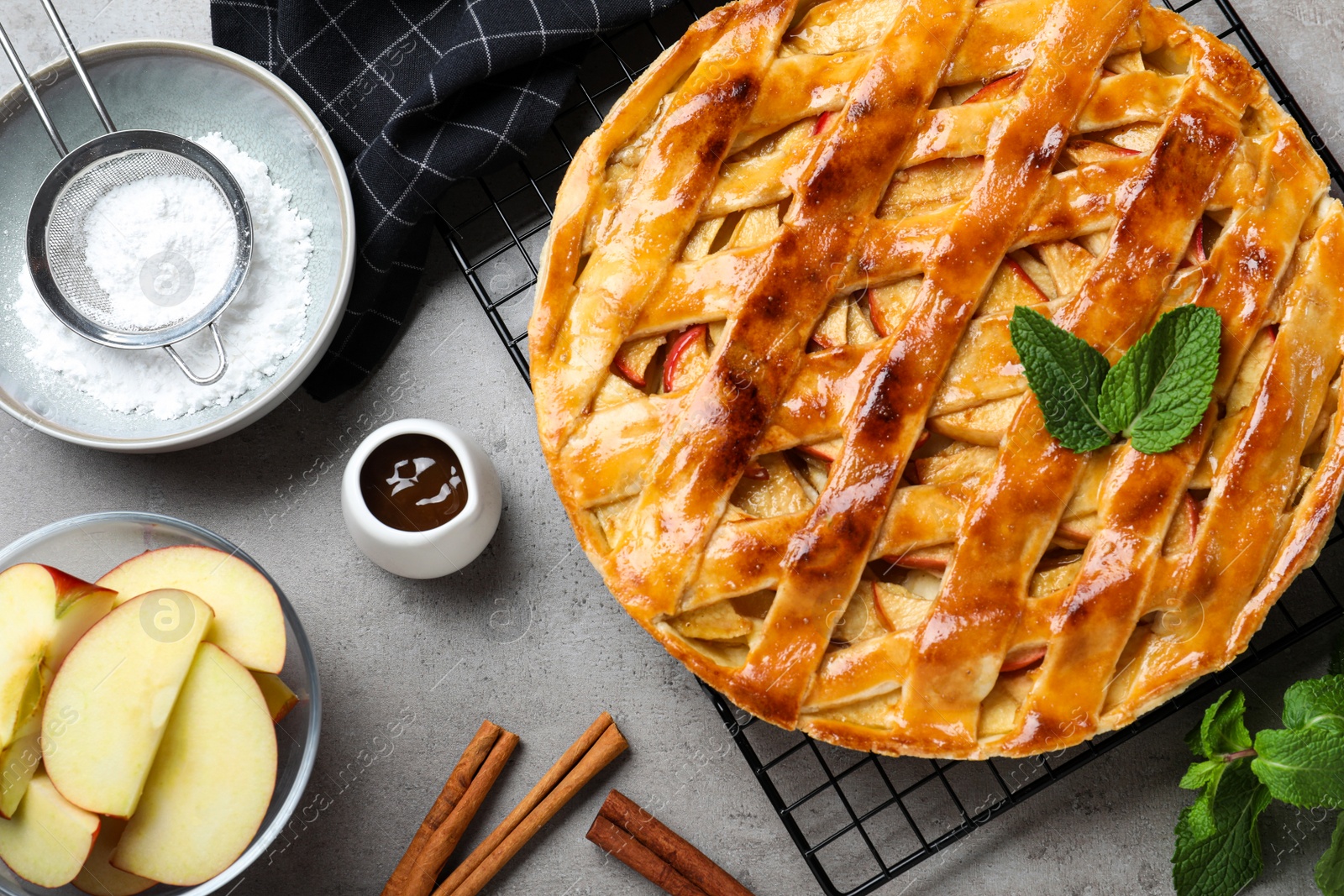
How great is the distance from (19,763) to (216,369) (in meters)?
0.88

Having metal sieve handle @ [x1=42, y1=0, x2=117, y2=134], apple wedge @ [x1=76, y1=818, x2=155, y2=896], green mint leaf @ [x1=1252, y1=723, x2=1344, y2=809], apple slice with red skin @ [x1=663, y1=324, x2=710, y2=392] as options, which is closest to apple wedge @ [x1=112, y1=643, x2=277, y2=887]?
apple wedge @ [x1=76, y1=818, x2=155, y2=896]

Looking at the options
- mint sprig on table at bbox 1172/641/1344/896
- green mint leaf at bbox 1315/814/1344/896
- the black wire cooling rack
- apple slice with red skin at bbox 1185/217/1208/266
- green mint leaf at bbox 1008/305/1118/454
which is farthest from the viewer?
the black wire cooling rack

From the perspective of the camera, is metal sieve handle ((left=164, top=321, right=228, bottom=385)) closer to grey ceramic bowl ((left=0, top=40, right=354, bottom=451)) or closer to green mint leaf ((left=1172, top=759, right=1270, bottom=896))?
grey ceramic bowl ((left=0, top=40, right=354, bottom=451))

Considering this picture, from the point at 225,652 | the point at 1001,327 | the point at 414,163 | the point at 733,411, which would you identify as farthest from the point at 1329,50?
the point at 225,652

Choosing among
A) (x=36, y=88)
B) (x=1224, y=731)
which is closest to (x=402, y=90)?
(x=36, y=88)

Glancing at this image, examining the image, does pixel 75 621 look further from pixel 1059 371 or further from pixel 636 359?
pixel 1059 371

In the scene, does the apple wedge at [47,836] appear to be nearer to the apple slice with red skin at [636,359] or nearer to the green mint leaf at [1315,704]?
the apple slice with red skin at [636,359]

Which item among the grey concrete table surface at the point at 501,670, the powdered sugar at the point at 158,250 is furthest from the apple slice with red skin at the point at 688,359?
the powdered sugar at the point at 158,250

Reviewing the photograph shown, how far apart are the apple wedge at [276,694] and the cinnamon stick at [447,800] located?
0.41m

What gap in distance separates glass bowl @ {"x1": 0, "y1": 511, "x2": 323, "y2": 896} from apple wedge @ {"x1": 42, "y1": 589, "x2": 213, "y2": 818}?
0.78ft

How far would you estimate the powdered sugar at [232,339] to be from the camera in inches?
89.6

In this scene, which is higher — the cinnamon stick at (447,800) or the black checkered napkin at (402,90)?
the black checkered napkin at (402,90)

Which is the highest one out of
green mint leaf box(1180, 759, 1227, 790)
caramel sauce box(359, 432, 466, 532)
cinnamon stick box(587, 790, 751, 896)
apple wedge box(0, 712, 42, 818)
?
apple wedge box(0, 712, 42, 818)

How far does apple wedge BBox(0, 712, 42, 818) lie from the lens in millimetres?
1880
